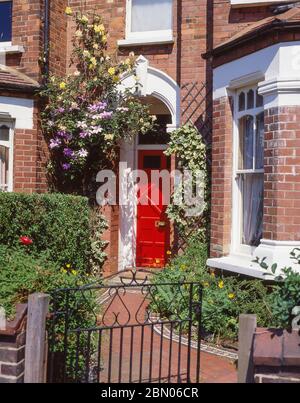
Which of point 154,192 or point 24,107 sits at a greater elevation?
point 24,107

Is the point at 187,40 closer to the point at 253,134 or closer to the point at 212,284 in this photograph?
the point at 253,134

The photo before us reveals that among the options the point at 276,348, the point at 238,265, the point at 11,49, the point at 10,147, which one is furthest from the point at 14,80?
the point at 276,348

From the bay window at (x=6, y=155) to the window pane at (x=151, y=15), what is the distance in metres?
2.77

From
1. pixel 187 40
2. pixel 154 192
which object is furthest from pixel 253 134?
pixel 154 192

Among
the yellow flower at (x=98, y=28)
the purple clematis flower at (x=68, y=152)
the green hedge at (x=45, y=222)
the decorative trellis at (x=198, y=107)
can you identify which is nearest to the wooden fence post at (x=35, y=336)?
the green hedge at (x=45, y=222)

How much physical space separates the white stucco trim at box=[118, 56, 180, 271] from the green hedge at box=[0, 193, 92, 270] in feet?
6.05

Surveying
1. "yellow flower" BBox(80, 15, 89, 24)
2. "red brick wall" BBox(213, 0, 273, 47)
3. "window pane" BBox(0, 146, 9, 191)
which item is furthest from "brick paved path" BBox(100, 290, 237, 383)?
"yellow flower" BBox(80, 15, 89, 24)

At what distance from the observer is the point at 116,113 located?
842 cm

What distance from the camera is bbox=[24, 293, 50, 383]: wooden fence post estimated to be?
345cm

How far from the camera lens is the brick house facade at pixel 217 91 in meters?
5.74

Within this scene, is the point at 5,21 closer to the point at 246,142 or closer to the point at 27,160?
the point at 27,160

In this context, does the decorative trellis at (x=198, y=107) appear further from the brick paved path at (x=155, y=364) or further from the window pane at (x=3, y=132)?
the brick paved path at (x=155, y=364)

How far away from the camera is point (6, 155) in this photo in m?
8.53
